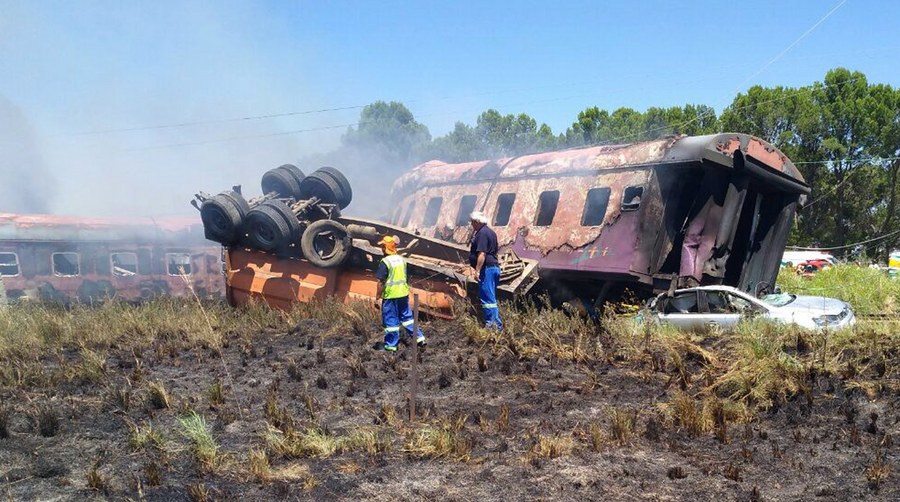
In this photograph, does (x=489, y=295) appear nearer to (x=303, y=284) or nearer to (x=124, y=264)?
(x=303, y=284)

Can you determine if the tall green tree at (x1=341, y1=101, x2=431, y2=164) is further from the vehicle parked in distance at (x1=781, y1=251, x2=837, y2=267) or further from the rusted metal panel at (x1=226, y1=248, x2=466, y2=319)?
the rusted metal panel at (x1=226, y1=248, x2=466, y2=319)

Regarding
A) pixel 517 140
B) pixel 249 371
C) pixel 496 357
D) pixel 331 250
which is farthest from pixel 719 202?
pixel 517 140

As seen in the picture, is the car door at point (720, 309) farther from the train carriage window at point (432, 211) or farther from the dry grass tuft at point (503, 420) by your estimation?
the train carriage window at point (432, 211)

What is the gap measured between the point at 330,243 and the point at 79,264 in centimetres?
914

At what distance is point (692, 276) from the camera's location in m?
10.2

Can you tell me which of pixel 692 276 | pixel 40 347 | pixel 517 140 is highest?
pixel 517 140

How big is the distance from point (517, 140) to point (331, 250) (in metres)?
30.9

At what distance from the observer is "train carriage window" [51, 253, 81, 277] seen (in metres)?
16.2

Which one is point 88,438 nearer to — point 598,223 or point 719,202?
point 598,223

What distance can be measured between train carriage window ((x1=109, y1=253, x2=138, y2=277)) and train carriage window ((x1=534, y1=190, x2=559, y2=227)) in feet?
35.7

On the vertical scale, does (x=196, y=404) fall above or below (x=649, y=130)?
below

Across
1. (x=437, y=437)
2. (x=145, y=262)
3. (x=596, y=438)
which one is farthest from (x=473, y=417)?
(x=145, y=262)

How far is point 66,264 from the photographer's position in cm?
1639

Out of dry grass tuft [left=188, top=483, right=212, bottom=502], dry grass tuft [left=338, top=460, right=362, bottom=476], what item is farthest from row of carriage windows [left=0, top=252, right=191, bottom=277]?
dry grass tuft [left=188, top=483, right=212, bottom=502]
